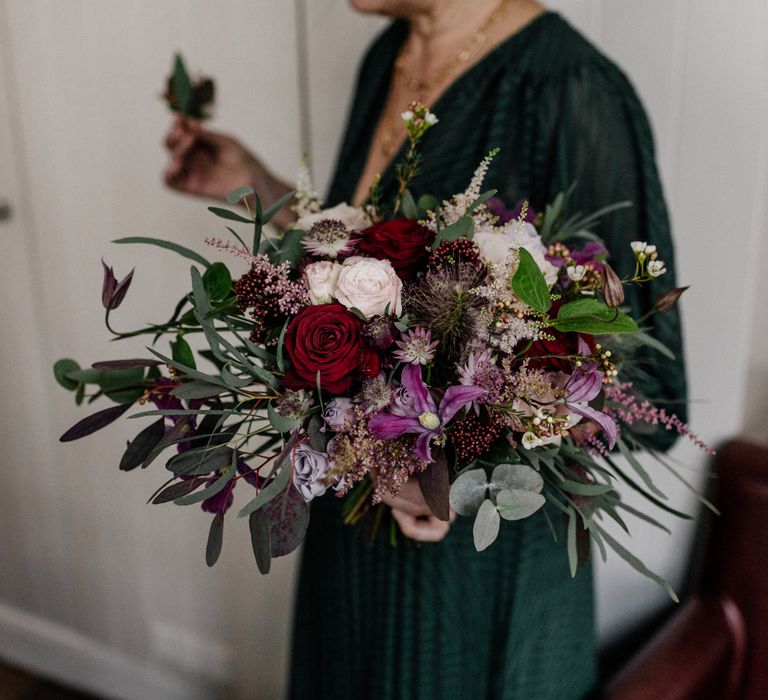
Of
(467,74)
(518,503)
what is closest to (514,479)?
(518,503)

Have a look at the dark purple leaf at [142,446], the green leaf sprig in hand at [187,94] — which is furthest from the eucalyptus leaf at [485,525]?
the green leaf sprig in hand at [187,94]

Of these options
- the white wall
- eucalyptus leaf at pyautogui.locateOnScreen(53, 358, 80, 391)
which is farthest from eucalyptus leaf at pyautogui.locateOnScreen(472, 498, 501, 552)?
the white wall

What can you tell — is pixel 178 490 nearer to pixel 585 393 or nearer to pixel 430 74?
pixel 585 393

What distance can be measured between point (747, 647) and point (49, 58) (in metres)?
1.83

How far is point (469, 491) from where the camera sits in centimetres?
63

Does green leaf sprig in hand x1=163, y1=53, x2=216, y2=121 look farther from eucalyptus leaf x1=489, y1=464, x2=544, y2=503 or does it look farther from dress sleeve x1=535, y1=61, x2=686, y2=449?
eucalyptus leaf x1=489, y1=464, x2=544, y2=503

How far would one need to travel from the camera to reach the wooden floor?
2.12m

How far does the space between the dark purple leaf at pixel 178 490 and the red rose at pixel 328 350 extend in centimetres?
12

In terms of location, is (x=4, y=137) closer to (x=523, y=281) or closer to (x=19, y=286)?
(x=19, y=286)

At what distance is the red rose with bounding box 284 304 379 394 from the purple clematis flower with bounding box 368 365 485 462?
37 millimetres

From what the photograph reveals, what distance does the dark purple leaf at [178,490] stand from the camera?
2.08ft

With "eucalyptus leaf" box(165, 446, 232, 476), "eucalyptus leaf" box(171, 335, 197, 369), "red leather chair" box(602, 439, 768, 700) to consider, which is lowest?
"red leather chair" box(602, 439, 768, 700)

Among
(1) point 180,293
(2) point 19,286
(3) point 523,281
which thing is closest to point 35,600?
(2) point 19,286

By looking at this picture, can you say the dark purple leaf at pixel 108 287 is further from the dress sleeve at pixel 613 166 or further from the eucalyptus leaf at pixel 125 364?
the dress sleeve at pixel 613 166
